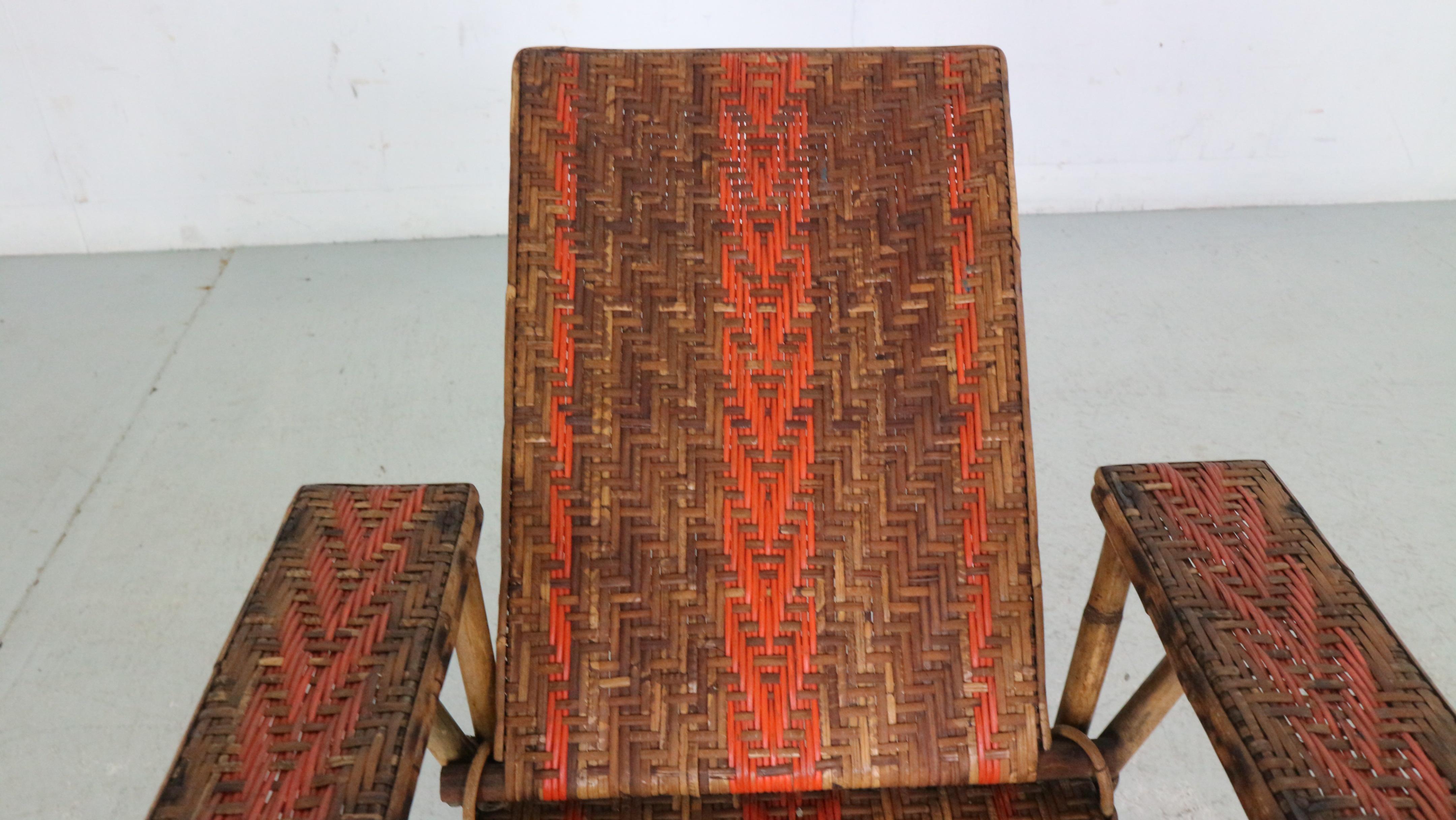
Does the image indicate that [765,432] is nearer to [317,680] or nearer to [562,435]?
[562,435]

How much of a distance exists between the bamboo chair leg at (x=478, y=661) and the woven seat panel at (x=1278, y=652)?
0.58 m

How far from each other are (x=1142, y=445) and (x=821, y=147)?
1.21 meters

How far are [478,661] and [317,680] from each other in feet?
0.83

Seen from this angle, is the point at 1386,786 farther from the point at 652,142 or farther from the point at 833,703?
the point at 652,142

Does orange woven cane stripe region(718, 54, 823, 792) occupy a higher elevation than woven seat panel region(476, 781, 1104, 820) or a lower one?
higher

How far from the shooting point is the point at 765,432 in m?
1.10

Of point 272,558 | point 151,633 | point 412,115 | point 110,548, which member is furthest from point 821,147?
point 412,115

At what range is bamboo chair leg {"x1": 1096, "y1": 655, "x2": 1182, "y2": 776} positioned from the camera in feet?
3.30

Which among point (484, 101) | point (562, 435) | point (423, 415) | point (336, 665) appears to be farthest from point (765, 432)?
point (484, 101)

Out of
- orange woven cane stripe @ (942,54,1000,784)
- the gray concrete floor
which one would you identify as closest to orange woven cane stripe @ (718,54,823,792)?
orange woven cane stripe @ (942,54,1000,784)

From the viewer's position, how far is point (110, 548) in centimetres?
190

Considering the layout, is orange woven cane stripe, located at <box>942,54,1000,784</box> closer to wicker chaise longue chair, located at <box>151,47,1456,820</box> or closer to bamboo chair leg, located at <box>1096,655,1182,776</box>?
wicker chaise longue chair, located at <box>151,47,1456,820</box>

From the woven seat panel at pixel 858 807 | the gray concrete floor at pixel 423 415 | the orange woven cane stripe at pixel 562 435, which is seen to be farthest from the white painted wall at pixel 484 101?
the woven seat panel at pixel 858 807

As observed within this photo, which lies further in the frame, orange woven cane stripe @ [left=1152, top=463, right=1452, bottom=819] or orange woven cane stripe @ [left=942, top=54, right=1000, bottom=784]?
orange woven cane stripe @ [left=942, top=54, right=1000, bottom=784]
